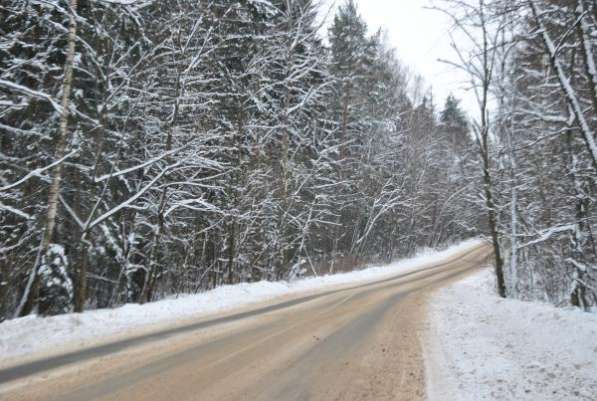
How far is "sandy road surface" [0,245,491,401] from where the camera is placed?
14.8ft

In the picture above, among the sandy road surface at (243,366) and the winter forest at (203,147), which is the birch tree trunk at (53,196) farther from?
the sandy road surface at (243,366)

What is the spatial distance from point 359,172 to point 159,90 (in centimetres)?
1719

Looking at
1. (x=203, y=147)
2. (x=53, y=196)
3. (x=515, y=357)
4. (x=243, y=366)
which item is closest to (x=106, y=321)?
(x=53, y=196)

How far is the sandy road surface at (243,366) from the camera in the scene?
14.8ft

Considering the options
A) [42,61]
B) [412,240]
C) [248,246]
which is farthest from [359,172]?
[42,61]

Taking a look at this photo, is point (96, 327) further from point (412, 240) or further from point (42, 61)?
point (412, 240)

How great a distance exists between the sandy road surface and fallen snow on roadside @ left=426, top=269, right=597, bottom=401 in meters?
0.45

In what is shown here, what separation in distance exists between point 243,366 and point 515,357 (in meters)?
4.21

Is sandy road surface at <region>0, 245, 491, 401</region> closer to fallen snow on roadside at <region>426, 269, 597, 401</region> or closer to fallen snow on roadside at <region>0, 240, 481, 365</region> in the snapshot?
fallen snow on roadside at <region>426, 269, 597, 401</region>

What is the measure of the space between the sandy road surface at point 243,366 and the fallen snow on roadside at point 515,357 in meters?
0.45

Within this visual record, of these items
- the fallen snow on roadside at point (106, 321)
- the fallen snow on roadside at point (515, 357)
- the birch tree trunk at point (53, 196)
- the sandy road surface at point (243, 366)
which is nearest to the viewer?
the sandy road surface at point (243, 366)

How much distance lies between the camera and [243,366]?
18.1ft

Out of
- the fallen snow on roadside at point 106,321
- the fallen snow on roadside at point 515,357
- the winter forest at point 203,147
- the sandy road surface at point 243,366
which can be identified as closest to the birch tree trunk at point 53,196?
the winter forest at point 203,147

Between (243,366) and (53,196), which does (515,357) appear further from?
(53,196)
